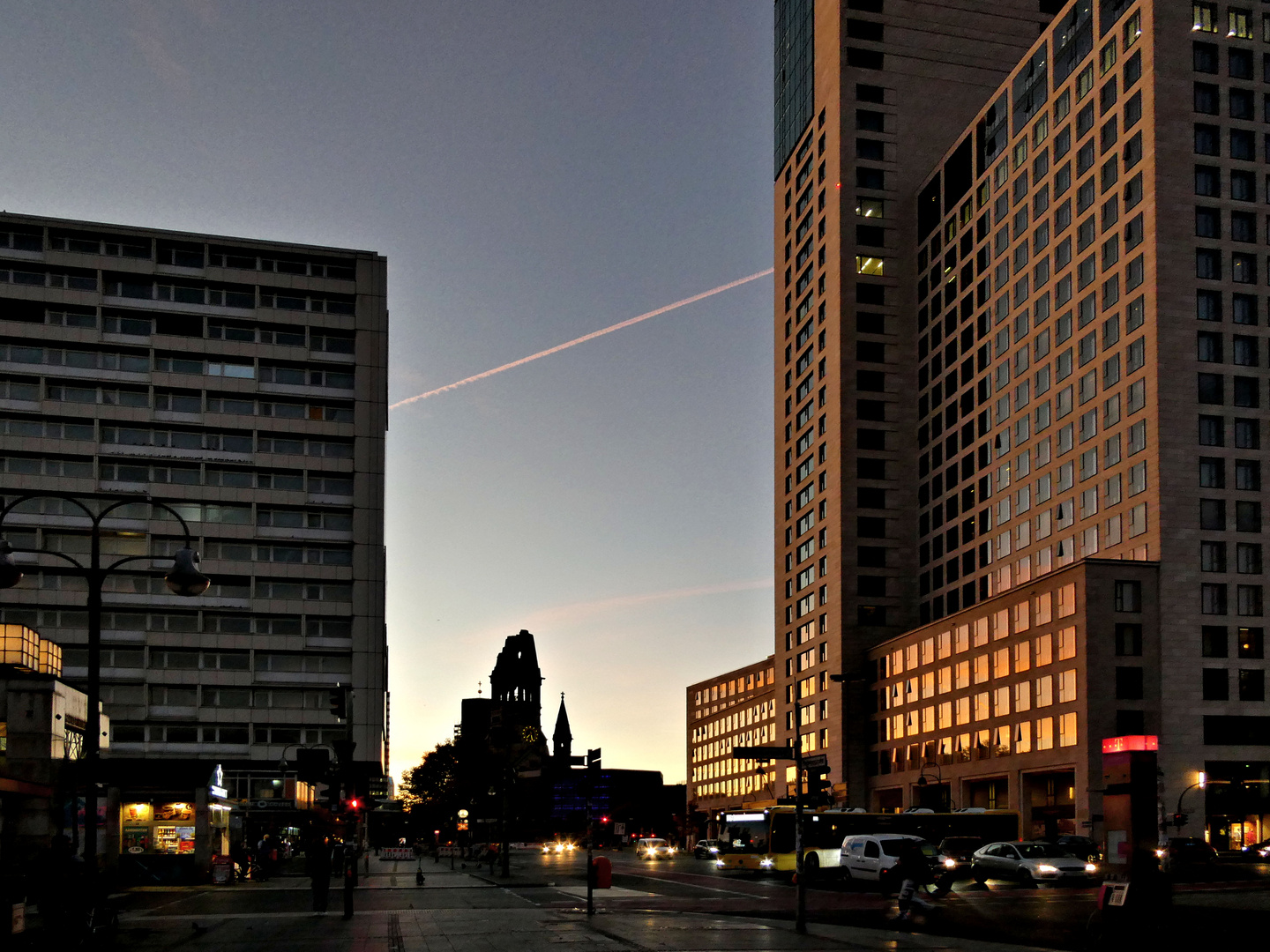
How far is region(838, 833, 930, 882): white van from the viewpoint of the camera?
48.2 meters

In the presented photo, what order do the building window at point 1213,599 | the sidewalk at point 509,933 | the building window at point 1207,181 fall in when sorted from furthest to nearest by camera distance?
1. the building window at point 1207,181
2. the building window at point 1213,599
3. the sidewalk at point 509,933

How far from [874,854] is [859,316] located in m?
85.6

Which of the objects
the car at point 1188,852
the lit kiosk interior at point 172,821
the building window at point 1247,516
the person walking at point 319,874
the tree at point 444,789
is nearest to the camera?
the person walking at point 319,874

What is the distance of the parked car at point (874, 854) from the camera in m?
48.2

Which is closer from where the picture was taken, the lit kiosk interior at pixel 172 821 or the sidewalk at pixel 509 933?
the sidewalk at pixel 509 933

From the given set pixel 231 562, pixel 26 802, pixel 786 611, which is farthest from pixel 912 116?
pixel 26 802

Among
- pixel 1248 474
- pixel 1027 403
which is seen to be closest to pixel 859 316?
pixel 1027 403

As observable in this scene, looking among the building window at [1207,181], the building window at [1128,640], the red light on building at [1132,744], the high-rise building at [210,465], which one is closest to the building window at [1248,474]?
the building window at [1128,640]

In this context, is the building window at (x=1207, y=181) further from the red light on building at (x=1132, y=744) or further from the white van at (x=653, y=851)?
the red light on building at (x=1132, y=744)

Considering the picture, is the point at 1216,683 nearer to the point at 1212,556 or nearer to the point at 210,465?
the point at 1212,556

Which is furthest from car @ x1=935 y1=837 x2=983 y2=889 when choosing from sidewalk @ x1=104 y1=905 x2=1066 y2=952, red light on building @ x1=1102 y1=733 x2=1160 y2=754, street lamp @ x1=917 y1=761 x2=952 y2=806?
street lamp @ x1=917 y1=761 x2=952 y2=806

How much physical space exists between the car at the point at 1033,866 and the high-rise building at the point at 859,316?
7349 cm

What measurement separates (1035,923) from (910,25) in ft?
386

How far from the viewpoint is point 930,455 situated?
126m
